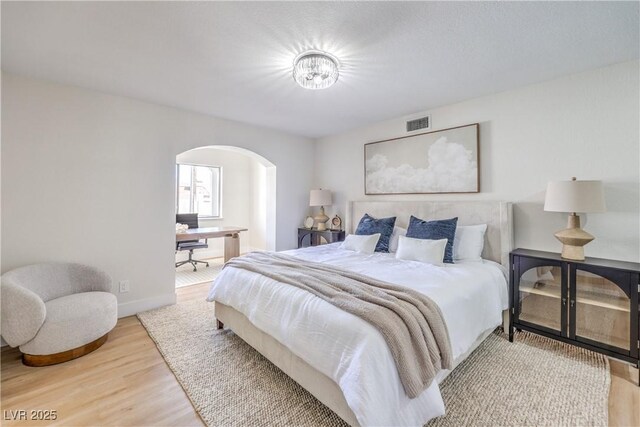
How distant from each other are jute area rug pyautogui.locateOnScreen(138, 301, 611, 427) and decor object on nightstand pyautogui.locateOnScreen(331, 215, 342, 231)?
94.3 inches

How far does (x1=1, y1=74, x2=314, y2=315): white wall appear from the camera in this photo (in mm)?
2438

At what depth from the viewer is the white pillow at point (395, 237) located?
3.22 metres

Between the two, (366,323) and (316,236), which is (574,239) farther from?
(316,236)

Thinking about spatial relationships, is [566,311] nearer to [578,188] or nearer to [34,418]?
[578,188]

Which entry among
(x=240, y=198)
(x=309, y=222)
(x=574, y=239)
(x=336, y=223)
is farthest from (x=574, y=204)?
(x=240, y=198)

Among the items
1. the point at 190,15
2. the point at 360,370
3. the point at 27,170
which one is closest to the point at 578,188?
the point at 360,370

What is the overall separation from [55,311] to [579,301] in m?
4.18

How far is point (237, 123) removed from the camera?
389cm

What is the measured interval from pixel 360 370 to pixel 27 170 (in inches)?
131

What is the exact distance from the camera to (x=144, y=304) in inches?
123

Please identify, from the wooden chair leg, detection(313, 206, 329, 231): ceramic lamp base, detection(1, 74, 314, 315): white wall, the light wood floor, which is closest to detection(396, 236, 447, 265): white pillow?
the light wood floor

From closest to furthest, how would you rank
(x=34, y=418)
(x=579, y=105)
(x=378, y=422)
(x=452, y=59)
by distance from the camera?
(x=378, y=422), (x=34, y=418), (x=452, y=59), (x=579, y=105)

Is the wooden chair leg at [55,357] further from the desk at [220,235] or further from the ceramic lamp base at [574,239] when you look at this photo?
the ceramic lamp base at [574,239]

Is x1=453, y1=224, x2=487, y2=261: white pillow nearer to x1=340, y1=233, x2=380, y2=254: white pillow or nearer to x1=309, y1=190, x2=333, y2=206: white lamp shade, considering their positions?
x1=340, y1=233, x2=380, y2=254: white pillow
